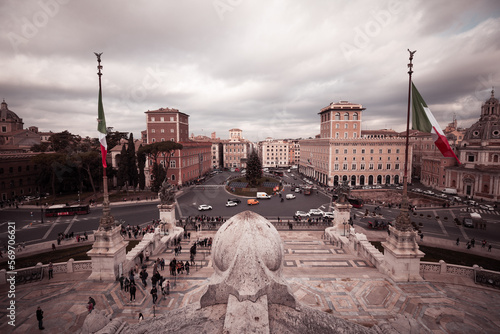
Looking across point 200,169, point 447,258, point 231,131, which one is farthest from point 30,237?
point 231,131

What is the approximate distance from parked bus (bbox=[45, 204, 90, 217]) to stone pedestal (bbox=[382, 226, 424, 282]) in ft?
105

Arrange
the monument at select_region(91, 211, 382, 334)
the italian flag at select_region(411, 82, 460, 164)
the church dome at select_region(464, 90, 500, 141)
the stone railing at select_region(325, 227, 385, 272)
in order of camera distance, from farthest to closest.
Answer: the church dome at select_region(464, 90, 500, 141), the stone railing at select_region(325, 227, 385, 272), the italian flag at select_region(411, 82, 460, 164), the monument at select_region(91, 211, 382, 334)

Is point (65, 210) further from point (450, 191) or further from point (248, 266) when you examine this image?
point (450, 191)

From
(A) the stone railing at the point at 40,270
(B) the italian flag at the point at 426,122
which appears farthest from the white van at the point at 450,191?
(A) the stone railing at the point at 40,270

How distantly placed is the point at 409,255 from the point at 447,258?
804 centimetres

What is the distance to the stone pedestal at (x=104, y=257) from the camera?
1184 cm

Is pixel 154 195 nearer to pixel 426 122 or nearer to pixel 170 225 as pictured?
pixel 170 225

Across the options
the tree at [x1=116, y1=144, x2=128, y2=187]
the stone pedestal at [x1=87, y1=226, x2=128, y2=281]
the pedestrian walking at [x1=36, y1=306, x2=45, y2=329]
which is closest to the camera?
the pedestrian walking at [x1=36, y1=306, x2=45, y2=329]

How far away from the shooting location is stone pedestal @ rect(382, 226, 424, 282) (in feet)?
38.2

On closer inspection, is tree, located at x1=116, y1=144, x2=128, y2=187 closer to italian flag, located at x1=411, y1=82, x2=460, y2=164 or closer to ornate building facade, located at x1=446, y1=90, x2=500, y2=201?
italian flag, located at x1=411, y1=82, x2=460, y2=164

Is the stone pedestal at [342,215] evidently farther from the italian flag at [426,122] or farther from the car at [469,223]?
the car at [469,223]

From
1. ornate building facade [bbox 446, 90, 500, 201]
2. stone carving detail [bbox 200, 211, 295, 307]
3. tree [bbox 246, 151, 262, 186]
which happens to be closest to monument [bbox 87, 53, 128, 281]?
stone carving detail [bbox 200, 211, 295, 307]

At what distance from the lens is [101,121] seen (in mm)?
12859

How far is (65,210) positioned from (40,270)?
20.6 m
